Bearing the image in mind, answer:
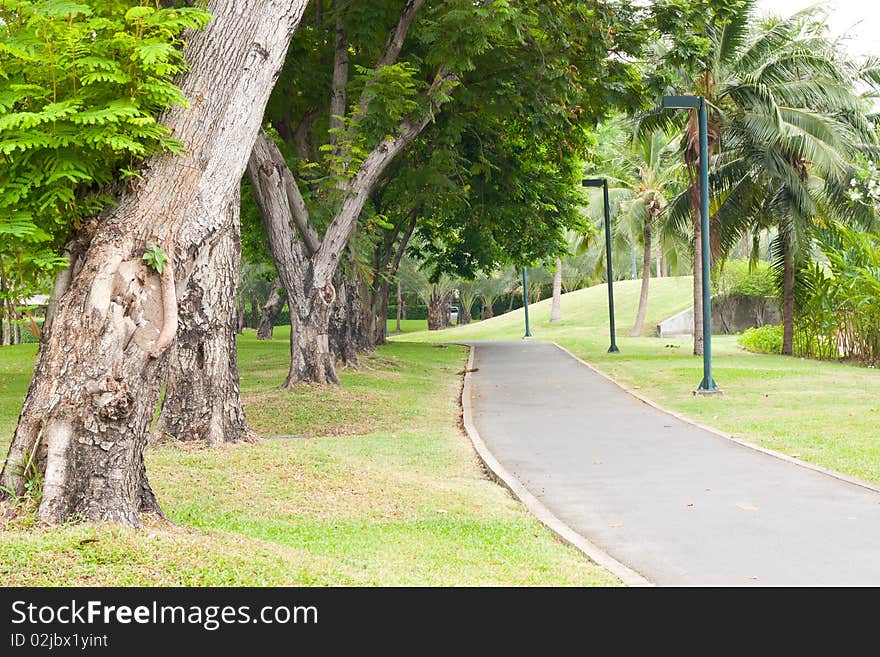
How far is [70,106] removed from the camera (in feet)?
18.6

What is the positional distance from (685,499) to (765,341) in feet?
77.2

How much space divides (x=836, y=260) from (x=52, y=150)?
2326 centimetres

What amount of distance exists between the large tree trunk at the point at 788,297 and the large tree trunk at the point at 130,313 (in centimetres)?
2384

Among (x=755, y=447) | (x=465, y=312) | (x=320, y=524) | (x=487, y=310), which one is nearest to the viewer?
(x=320, y=524)

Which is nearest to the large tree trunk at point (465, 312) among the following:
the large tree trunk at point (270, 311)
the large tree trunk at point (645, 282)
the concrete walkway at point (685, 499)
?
the large tree trunk at point (645, 282)

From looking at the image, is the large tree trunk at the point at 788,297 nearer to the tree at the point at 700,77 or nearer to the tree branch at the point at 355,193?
the tree at the point at 700,77

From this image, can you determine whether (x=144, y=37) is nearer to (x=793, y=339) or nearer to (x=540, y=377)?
(x=540, y=377)

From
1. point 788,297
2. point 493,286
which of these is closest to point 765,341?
point 788,297

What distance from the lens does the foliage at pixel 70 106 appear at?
18.5 feet

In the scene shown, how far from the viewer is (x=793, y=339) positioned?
28.8 m

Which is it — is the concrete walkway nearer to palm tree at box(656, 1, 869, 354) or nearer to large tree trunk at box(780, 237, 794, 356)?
palm tree at box(656, 1, 869, 354)

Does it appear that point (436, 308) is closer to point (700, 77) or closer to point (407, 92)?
point (700, 77)

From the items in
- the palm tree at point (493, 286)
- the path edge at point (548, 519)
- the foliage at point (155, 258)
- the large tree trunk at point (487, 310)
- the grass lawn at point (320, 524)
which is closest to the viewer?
the grass lawn at point (320, 524)

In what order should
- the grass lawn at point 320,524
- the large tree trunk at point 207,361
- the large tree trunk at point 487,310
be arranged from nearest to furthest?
the grass lawn at point 320,524
the large tree trunk at point 207,361
the large tree trunk at point 487,310
